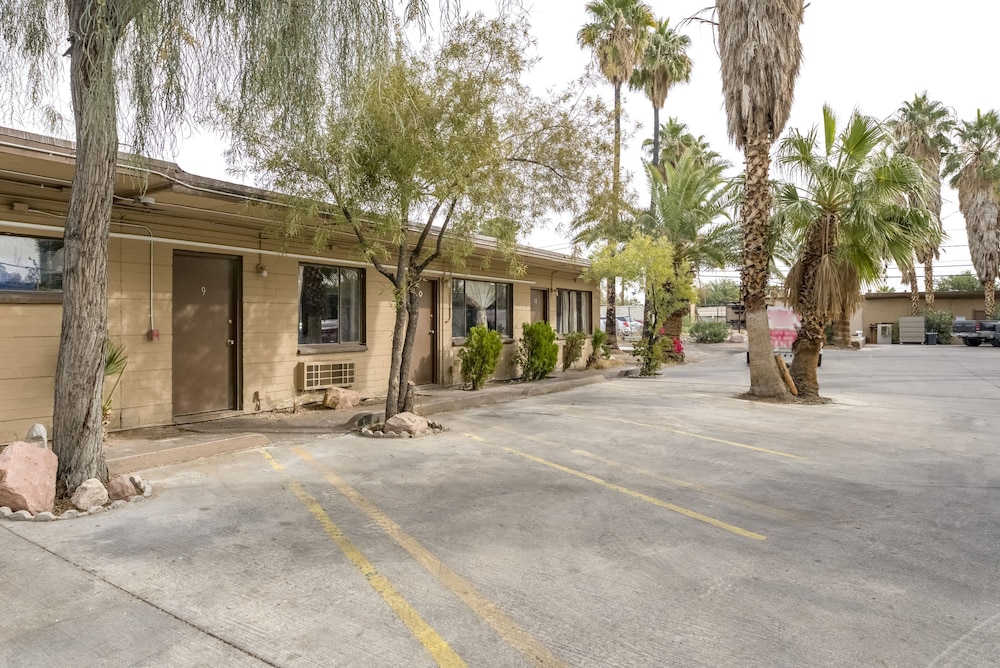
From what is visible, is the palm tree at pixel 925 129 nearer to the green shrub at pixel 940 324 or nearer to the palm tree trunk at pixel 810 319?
the green shrub at pixel 940 324

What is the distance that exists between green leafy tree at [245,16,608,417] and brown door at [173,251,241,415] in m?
1.66

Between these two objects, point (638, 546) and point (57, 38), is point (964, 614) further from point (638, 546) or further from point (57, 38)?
point (57, 38)

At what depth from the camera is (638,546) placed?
Answer: 4227 millimetres

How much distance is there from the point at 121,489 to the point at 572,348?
43.7 ft

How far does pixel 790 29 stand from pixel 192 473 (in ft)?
41.6

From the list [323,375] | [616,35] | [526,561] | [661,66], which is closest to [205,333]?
[323,375]

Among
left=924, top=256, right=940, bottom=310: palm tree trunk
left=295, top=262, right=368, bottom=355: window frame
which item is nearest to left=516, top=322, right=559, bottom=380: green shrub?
left=295, top=262, right=368, bottom=355: window frame

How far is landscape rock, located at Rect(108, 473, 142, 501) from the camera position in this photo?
17.0ft

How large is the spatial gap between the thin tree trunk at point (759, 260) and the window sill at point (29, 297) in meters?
11.4

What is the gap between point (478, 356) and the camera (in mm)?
12805

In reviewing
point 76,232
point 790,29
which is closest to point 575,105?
point 790,29

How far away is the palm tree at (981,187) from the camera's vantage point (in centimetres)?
3209

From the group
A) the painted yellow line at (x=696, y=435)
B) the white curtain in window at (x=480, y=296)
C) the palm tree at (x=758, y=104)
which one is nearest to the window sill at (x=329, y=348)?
the white curtain in window at (x=480, y=296)

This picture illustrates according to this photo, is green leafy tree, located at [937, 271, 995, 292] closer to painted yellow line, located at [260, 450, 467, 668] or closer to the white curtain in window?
the white curtain in window
